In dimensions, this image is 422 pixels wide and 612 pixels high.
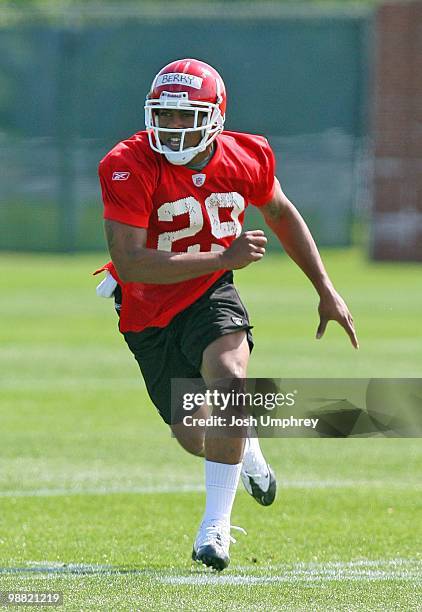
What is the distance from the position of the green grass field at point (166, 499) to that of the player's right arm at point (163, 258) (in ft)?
3.83

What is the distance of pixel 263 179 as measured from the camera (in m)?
6.14

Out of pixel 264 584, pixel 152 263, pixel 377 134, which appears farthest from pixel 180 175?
pixel 377 134

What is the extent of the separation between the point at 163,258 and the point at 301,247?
1.02 meters

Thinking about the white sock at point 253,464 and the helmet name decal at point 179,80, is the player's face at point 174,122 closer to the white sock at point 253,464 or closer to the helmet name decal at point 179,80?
the helmet name decal at point 179,80

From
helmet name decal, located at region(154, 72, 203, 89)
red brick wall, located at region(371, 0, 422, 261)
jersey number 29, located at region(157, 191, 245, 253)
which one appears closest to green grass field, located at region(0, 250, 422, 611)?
jersey number 29, located at region(157, 191, 245, 253)

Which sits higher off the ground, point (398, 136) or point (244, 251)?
point (244, 251)

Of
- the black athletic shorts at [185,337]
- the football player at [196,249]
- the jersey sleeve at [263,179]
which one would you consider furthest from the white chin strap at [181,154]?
the black athletic shorts at [185,337]

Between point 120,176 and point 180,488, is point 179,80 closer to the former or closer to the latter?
point 120,176

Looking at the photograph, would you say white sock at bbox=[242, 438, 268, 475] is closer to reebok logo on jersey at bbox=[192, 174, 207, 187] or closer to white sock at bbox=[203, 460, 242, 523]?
white sock at bbox=[203, 460, 242, 523]

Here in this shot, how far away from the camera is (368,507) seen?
270 inches

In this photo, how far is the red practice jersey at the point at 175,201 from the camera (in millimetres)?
5645

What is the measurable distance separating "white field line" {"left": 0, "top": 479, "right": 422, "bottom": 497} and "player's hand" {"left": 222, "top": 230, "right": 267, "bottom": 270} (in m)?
2.17

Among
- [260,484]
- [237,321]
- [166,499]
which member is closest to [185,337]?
[237,321]

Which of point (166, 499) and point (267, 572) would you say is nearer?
point (267, 572)
